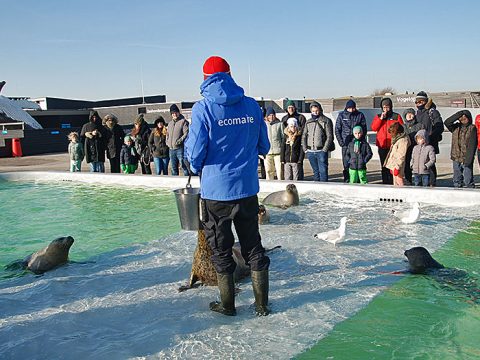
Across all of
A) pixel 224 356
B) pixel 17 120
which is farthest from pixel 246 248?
pixel 17 120

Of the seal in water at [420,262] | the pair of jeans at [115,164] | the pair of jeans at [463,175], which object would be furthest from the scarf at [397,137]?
the pair of jeans at [115,164]

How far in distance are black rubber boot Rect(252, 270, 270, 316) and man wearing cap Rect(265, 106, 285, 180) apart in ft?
23.5

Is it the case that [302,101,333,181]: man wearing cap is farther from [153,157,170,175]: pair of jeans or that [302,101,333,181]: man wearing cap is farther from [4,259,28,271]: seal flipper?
[4,259,28,271]: seal flipper

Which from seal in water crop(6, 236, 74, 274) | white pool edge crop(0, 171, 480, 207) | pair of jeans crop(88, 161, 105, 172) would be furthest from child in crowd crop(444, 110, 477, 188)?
pair of jeans crop(88, 161, 105, 172)

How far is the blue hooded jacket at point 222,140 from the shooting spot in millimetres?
3811

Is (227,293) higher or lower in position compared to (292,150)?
lower

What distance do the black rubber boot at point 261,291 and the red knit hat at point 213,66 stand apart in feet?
5.15

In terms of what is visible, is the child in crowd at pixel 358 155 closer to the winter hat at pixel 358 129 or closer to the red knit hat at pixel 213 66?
the winter hat at pixel 358 129

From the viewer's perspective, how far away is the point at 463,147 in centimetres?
907

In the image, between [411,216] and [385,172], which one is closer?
[411,216]

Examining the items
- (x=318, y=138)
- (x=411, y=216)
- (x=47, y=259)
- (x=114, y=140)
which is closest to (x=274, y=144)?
(x=318, y=138)

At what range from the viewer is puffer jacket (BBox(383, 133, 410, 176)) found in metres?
9.27

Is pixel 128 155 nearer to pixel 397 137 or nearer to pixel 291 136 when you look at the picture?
pixel 291 136

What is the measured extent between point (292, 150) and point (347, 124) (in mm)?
1250
